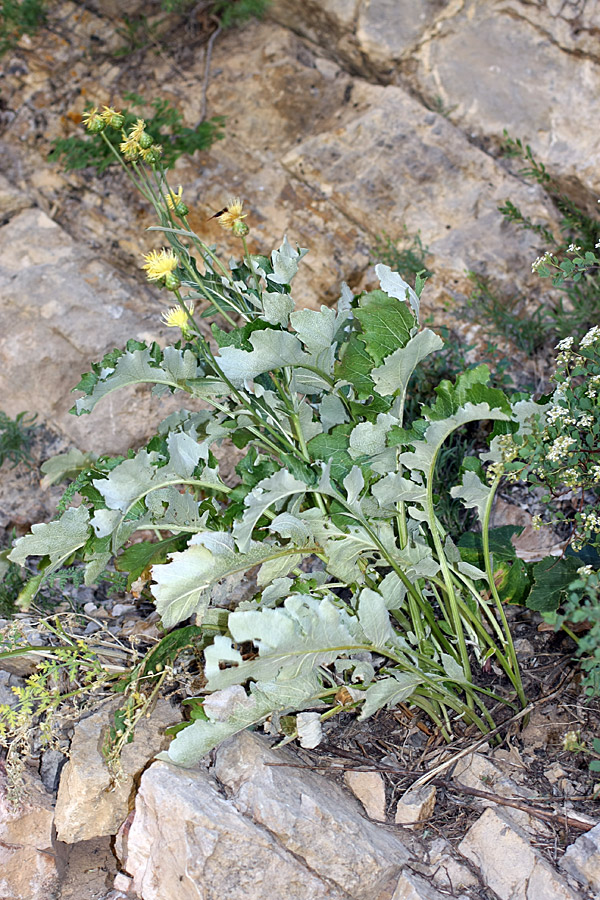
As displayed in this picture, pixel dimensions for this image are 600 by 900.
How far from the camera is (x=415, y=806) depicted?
5.23 feet

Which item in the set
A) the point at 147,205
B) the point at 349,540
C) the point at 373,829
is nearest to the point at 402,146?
the point at 147,205

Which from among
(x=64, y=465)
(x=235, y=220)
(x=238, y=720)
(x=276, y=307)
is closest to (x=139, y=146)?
(x=235, y=220)

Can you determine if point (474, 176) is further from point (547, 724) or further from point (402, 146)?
point (547, 724)

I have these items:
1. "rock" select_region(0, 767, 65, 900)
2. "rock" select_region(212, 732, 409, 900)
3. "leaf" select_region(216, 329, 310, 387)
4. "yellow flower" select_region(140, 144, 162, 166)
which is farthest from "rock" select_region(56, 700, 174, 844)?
"yellow flower" select_region(140, 144, 162, 166)

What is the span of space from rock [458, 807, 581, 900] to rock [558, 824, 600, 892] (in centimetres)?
3

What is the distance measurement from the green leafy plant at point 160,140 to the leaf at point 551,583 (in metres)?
2.42

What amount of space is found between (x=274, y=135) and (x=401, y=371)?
2.26 meters

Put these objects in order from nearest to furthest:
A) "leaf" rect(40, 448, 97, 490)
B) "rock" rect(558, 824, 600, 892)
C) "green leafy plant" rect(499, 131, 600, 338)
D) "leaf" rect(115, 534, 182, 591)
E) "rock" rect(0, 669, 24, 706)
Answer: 1. "rock" rect(558, 824, 600, 892)
2. "leaf" rect(115, 534, 182, 591)
3. "rock" rect(0, 669, 24, 706)
4. "leaf" rect(40, 448, 97, 490)
5. "green leafy plant" rect(499, 131, 600, 338)

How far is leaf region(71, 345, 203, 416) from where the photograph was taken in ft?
5.28

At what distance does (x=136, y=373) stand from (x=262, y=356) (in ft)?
1.08

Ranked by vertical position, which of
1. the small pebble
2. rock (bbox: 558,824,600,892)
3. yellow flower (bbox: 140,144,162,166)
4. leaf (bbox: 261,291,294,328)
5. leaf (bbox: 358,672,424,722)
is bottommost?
the small pebble

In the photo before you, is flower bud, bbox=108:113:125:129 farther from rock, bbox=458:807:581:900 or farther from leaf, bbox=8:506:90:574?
rock, bbox=458:807:581:900

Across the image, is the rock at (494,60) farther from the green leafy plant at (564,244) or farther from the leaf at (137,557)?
the leaf at (137,557)

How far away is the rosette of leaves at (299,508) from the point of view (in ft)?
4.81
